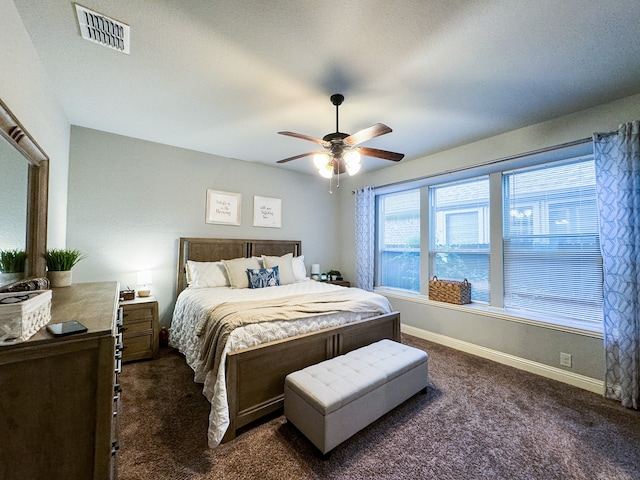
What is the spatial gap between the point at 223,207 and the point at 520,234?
4.01 m

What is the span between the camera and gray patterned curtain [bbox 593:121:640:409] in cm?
220

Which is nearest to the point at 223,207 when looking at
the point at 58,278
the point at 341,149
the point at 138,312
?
the point at 138,312

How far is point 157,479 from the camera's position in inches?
58.2

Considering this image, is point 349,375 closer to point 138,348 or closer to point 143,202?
point 138,348

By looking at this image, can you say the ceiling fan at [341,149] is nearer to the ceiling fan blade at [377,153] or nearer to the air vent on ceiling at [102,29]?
the ceiling fan blade at [377,153]

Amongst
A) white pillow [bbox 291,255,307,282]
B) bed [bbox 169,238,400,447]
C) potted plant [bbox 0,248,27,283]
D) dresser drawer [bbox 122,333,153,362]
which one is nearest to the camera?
potted plant [bbox 0,248,27,283]

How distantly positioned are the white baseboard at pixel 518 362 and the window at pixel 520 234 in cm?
51

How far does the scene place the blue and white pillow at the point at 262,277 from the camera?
136 inches

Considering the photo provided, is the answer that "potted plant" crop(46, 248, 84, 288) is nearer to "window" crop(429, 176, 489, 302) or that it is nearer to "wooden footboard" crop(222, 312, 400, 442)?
"wooden footboard" crop(222, 312, 400, 442)

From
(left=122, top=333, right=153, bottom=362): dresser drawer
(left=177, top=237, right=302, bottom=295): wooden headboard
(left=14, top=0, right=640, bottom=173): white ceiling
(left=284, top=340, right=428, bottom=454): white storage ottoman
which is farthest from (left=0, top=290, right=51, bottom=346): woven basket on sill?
(left=177, top=237, right=302, bottom=295): wooden headboard

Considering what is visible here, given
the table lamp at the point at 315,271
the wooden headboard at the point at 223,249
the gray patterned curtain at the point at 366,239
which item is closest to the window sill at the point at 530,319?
the gray patterned curtain at the point at 366,239

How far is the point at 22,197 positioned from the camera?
166cm

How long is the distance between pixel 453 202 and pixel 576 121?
5.00 ft

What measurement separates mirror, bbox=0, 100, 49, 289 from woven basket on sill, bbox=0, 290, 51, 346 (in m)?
0.65
